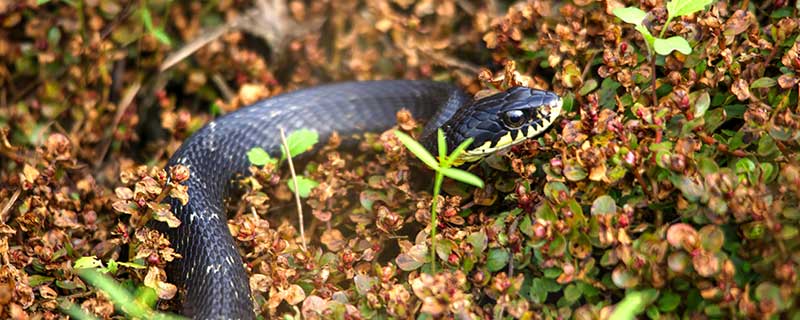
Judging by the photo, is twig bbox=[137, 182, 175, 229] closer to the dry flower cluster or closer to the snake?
the dry flower cluster

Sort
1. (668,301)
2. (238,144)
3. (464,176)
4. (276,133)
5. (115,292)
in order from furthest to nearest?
1. (276,133)
2. (238,144)
3. (668,301)
4. (115,292)
5. (464,176)

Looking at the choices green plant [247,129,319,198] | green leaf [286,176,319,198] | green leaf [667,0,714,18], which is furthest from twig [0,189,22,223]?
green leaf [667,0,714,18]

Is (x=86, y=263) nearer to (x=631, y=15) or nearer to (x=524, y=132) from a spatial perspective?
(x=524, y=132)

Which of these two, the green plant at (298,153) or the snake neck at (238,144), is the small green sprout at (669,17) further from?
the green plant at (298,153)

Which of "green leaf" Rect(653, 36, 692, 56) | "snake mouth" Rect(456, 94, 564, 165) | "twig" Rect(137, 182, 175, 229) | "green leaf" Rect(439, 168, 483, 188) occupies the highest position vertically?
"green leaf" Rect(439, 168, 483, 188)

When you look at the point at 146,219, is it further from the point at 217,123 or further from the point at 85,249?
the point at 217,123

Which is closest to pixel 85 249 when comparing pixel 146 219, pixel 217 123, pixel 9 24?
pixel 146 219

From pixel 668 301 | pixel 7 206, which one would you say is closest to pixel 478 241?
pixel 668 301

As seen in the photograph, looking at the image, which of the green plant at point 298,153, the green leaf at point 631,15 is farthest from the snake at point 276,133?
the green leaf at point 631,15
